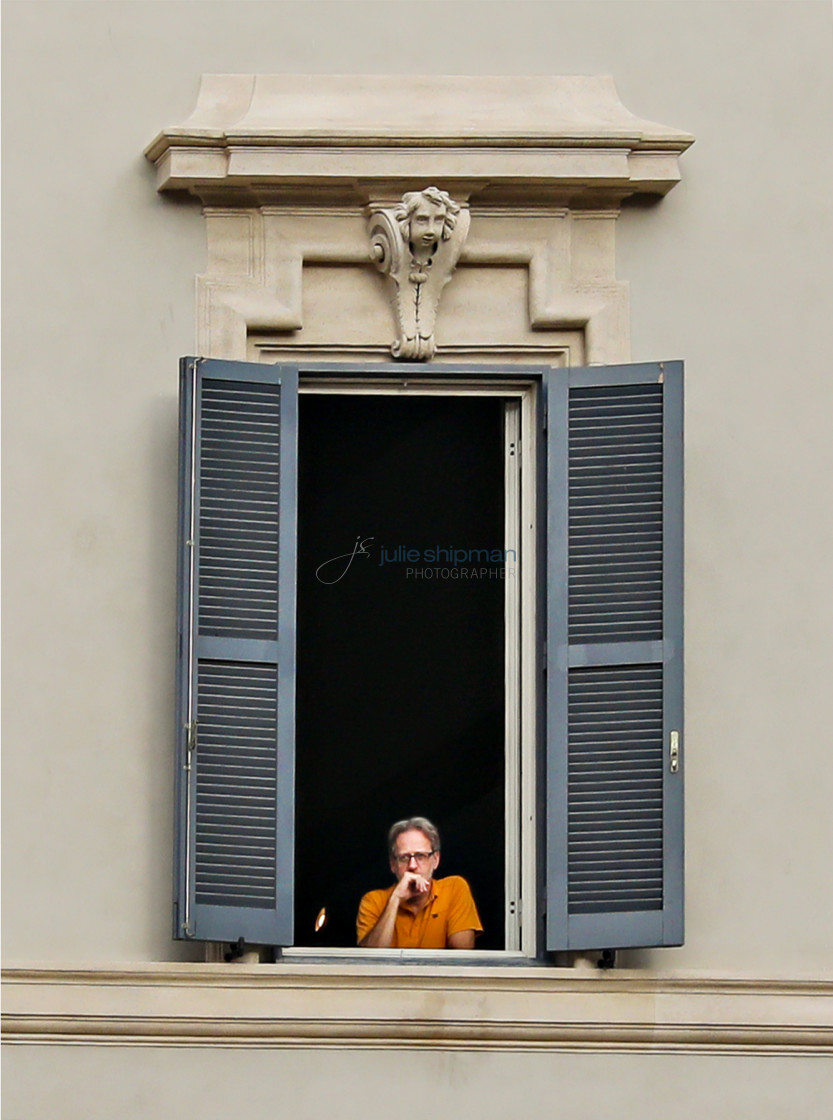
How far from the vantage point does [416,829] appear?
1116 centimetres

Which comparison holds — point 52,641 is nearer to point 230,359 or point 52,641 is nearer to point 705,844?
point 230,359

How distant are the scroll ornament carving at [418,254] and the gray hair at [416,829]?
1599 millimetres

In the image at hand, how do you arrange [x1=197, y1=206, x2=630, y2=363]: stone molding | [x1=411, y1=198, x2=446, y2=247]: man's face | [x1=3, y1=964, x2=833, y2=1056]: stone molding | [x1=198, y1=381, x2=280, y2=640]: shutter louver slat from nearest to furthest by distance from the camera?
1. [x1=3, y1=964, x2=833, y2=1056]: stone molding
2. [x1=198, y1=381, x2=280, y2=640]: shutter louver slat
3. [x1=411, y1=198, x2=446, y2=247]: man's face
4. [x1=197, y1=206, x2=630, y2=363]: stone molding

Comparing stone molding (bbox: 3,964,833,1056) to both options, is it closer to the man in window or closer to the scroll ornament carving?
the man in window

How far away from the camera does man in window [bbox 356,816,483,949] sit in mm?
11047

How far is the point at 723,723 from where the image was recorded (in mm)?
11094

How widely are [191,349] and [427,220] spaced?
0.93 metres

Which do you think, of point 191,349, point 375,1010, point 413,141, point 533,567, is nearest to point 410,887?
point 375,1010

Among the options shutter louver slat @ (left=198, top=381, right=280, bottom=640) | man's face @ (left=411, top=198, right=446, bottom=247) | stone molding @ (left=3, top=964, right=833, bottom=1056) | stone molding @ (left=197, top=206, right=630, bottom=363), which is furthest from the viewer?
stone molding @ (left=197, top=206, right=630, bottom=363)

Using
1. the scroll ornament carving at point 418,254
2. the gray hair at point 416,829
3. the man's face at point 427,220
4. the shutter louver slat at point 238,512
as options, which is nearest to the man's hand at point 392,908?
the gray hair at point 416,829

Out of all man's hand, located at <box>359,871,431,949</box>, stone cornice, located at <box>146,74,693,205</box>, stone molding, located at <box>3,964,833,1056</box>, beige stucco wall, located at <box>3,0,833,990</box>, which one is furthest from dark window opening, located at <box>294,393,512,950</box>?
stone cornice, located at <box>146,74,693,205</box>

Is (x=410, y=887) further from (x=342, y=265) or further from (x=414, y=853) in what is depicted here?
(x=342, y=265)

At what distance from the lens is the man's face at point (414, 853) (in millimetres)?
11094

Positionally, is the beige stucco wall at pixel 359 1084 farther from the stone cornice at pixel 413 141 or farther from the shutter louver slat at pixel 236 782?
the stone cornice at pixel 413 141
